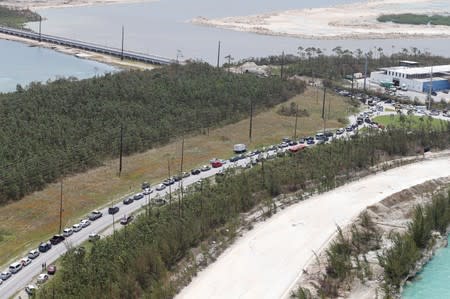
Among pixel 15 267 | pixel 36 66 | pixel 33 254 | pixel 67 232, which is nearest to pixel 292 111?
pixel 67 232

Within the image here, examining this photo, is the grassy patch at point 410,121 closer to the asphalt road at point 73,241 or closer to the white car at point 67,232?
the asphalt road at point 73,241

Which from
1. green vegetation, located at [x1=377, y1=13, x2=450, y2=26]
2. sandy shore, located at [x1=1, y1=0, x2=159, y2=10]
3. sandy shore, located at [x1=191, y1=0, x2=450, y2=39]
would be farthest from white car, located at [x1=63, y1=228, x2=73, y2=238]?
sandy shore, located at [x1=1, y1=0, x2=159, y2=10]

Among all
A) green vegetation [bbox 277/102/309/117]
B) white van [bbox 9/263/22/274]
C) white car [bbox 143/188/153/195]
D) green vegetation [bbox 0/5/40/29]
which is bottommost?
white van [bbox 9/263/22/274]

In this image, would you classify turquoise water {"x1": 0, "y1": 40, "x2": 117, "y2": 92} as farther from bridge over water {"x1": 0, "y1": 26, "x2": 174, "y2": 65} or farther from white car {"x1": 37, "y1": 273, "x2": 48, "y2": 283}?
white car {"x1": 37, "y1": 273, "x2": 48, "y2": 283}

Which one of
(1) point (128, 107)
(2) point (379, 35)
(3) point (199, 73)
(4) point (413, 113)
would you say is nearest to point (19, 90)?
(1) point (128, 107)

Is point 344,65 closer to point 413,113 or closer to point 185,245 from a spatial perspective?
point 413,113

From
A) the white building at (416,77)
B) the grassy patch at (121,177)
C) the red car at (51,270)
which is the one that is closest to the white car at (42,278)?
the red car at (51,270)
